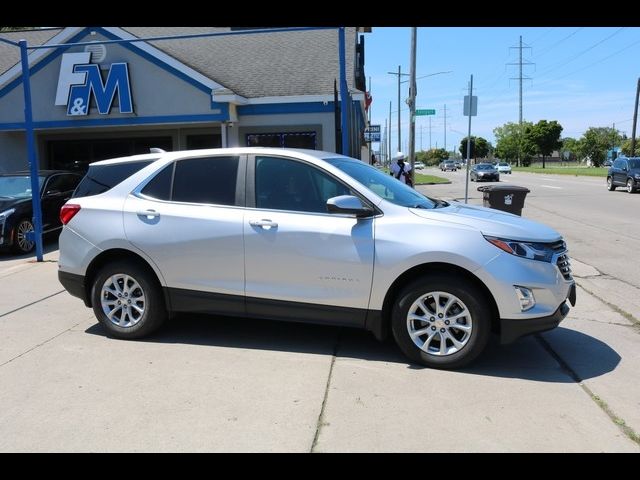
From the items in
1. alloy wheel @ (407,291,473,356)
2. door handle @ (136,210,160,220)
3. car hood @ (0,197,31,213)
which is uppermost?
door handle @ (136,210,160,220)

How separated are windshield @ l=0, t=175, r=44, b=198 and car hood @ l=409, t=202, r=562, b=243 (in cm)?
902

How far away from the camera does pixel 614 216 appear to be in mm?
15930

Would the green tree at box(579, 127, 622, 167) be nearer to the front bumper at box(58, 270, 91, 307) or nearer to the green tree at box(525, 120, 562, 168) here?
the green tree at box(525, 120, 562, 168)

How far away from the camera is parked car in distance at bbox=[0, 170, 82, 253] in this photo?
32.8 ft

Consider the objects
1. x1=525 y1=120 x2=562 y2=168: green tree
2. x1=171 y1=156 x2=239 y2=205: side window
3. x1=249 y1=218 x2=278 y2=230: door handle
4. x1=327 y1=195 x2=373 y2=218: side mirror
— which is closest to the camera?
x1=327 y1=195 x2=373 y2=218: side mirror

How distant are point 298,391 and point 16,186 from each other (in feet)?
31.2

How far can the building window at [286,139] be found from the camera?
1472cm

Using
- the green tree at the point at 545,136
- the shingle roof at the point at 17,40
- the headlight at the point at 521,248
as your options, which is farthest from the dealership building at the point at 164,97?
the green tree at the point at 545,136

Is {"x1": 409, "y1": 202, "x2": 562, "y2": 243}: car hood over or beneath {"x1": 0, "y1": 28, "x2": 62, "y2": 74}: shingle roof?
beneath

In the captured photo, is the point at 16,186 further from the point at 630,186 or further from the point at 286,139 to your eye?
the point at 630,186

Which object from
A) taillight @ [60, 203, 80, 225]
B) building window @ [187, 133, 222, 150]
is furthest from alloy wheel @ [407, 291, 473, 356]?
building window @ [187, 133, 222, 150]

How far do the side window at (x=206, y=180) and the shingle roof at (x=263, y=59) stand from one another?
369 inches
